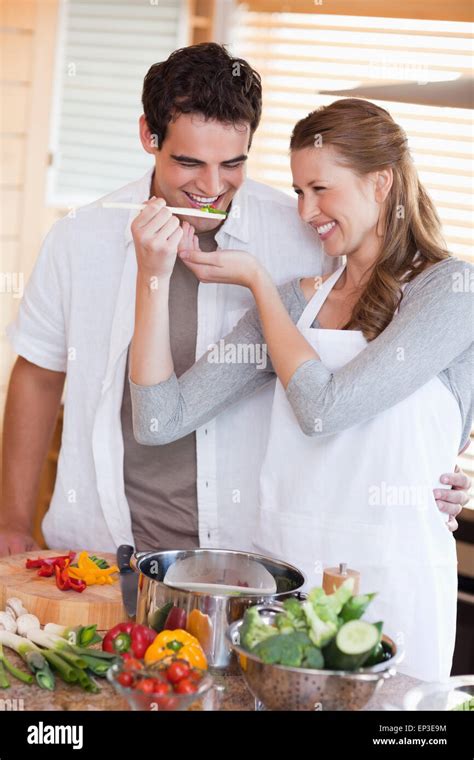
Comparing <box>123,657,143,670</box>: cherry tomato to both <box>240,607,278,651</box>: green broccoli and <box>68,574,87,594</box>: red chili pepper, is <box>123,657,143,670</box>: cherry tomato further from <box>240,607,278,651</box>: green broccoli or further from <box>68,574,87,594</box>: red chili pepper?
<box>68,574,87,594</box>: red chili pepper

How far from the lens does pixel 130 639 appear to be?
5.22 feet

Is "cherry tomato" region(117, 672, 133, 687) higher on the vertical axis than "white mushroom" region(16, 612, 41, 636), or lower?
higher

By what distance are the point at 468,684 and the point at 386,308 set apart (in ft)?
2.70

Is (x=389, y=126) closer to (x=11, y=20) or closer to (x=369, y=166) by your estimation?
(x=369, y=166)

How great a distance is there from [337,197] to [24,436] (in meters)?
1.14

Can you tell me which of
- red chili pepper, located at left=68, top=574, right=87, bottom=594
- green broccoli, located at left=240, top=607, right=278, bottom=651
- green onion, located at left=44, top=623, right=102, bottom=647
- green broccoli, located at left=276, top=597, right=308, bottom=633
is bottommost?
green onion, located at left=44, top=623, right=102, bottom=647

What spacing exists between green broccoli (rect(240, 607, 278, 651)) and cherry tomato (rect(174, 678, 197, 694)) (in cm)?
10

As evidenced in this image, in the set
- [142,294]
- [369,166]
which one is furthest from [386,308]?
[142,294]

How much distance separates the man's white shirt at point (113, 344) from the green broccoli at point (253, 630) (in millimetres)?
959

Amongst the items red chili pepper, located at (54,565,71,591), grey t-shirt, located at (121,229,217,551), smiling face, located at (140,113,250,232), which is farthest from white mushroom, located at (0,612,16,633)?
smiling face, located at (140,113,250,232)

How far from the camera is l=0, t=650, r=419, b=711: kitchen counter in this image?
1508 millimetres

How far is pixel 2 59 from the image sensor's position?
163 inches

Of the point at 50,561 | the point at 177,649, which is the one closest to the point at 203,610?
the point at 177,649

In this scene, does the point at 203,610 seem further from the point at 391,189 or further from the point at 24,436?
the point at 24,436
